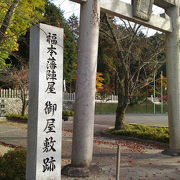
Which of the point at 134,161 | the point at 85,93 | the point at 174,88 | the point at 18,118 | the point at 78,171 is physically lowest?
the point at 134,161

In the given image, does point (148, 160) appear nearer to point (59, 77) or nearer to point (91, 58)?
point (91, 58)

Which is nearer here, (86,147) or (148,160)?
(86,147)

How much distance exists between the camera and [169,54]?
7426 mm

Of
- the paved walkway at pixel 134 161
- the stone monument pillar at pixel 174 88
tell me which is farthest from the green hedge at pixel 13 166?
the stone monument pillar at pixel 174 88

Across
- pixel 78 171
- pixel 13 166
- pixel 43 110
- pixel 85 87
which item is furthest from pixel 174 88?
pixel 13 166

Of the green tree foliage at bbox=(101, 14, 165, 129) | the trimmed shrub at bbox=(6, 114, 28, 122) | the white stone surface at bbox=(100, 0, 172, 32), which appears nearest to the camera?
the white stone surface at bbox=(100, 0, 172, 32)

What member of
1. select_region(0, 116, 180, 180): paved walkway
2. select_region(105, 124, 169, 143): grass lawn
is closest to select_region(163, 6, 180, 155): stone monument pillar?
select_region(0, 116, 180, 180): paved walkway

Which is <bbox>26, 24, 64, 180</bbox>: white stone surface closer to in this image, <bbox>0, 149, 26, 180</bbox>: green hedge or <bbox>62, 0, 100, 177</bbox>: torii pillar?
<bbox>0, 149, 26, 180</bbox>: green hedge

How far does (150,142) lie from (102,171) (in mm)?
4428

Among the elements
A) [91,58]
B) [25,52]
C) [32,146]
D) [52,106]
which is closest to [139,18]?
[91,58]

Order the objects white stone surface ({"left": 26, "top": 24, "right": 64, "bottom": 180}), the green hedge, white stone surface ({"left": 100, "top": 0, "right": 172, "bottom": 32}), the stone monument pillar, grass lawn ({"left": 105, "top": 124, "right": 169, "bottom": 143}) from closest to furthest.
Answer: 1. white stone surface ({"left": 26, "top": 24, "right": 64, "bottom": 180})
2. the green hedge
3. white stone surface ({"left": 100, "top": 0, "right": 172, "bottom": 32})
4. the stone monument pillar
5. grass lawn ({"left": 105, "top": 124, "right": 169, "bottom": 143})

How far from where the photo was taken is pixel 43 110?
12.2 feet

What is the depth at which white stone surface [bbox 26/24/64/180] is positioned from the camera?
369cm

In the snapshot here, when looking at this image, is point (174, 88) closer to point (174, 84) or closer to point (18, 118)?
point (174, 84)
